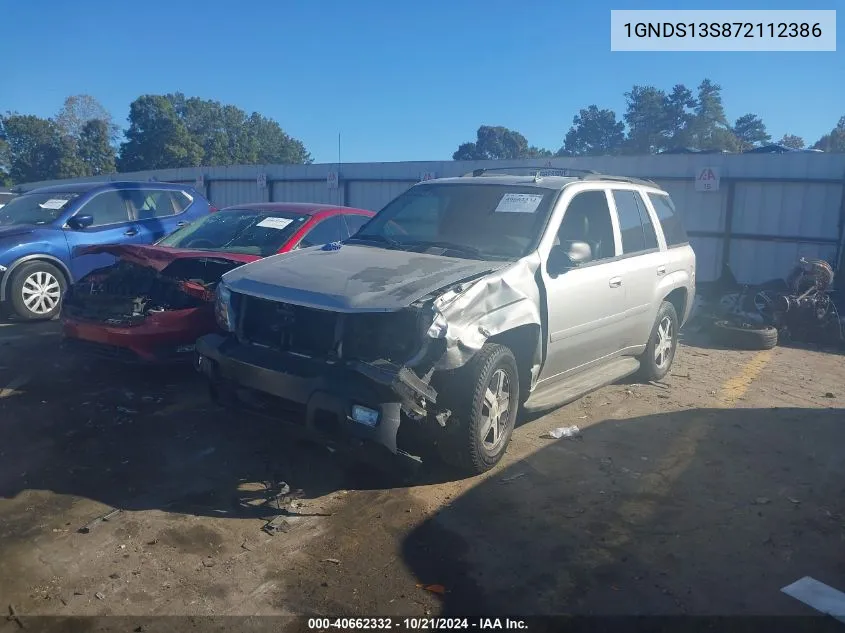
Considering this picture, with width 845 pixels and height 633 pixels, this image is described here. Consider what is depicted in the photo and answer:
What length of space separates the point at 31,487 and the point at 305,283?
2.02 metres

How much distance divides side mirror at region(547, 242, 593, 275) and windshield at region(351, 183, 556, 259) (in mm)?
182

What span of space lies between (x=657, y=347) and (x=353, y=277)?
3.74 m

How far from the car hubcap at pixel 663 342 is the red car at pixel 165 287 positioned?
348 cm

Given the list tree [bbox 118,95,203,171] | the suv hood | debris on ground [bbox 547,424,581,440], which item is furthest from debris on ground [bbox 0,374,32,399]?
tree [bbox 118,95,203,171]

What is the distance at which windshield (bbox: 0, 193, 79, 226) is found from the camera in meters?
9.11

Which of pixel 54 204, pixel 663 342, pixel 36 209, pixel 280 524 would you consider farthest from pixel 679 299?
pixel 36 209

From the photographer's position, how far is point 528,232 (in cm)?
506

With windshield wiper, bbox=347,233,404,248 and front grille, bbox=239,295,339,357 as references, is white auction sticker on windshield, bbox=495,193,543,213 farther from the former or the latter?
front grille, bbox=239,295,339,357

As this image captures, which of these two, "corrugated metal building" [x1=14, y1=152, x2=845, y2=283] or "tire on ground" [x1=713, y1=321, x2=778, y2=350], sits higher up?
"corrugated metal building" [x1=14, y1=152, x2=845, y2=283]

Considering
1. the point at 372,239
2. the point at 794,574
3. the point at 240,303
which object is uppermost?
the point at 372,239

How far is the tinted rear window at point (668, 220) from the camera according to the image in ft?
22.7

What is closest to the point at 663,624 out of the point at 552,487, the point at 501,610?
the point at 501,610

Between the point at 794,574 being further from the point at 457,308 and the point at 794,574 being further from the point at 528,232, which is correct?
the point at 528,232

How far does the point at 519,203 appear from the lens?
210 inches
